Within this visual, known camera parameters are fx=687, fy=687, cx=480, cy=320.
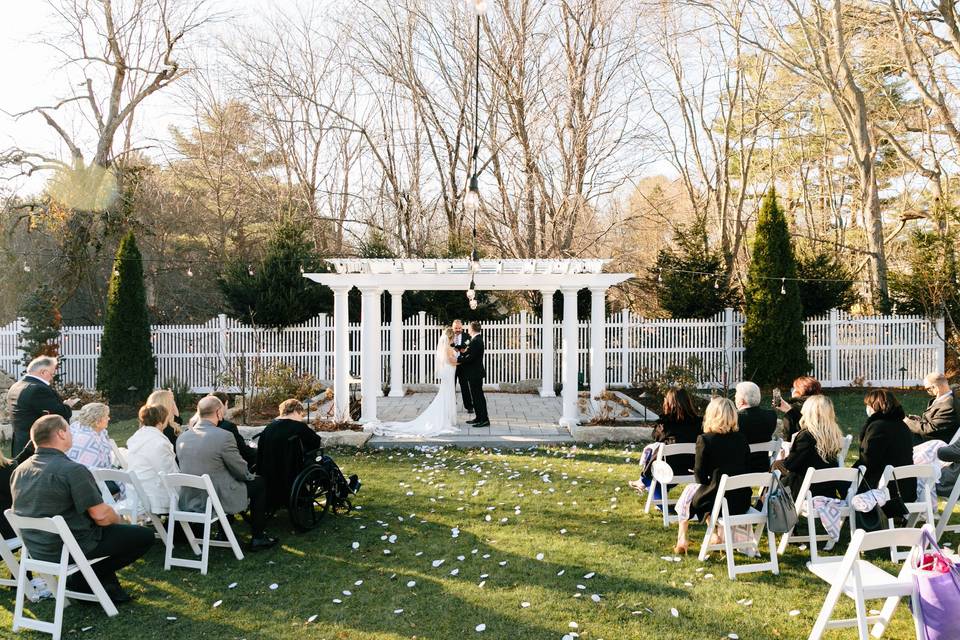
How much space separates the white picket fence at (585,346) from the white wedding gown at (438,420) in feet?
17.8

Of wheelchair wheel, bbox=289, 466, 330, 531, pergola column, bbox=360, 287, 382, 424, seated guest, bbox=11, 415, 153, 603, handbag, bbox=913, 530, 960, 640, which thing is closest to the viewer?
handbag, bbox=913, 530, 960, 640

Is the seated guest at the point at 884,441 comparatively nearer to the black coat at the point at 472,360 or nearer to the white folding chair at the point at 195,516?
the white folding chair at the point at 195,516

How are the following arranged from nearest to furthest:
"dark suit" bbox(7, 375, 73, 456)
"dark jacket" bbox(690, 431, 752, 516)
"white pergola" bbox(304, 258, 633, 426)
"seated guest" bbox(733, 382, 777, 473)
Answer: "dark jacket" bbox(690, 431, 752, 516) → "seated guest" bbox(733, 382, 777, 473) → "dark suit" bbox(7, 375, 73, 456) → "white pergola" bbox(304, 258, 633, 426)

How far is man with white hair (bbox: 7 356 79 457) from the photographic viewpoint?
20.9 feet

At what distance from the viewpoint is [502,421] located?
12.0 m

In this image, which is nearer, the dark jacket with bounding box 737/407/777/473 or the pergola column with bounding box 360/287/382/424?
the dark jacket with bounding box 737/407/777/473

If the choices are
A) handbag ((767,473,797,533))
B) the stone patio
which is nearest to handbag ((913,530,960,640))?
handbag ((767,473,797,533))

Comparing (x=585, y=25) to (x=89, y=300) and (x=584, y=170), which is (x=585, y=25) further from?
(x=89, y=300)

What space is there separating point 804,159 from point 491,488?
22.5 meters

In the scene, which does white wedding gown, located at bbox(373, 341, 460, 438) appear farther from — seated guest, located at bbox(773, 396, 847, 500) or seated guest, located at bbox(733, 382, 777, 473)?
seated guest, located at bbox(773, 396, 847, 500)

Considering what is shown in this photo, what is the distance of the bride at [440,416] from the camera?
10836mm

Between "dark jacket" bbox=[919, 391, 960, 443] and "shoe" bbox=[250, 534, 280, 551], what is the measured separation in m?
6.16

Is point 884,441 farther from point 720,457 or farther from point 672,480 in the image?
point 672,480

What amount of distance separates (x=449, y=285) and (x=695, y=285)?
8844mm
